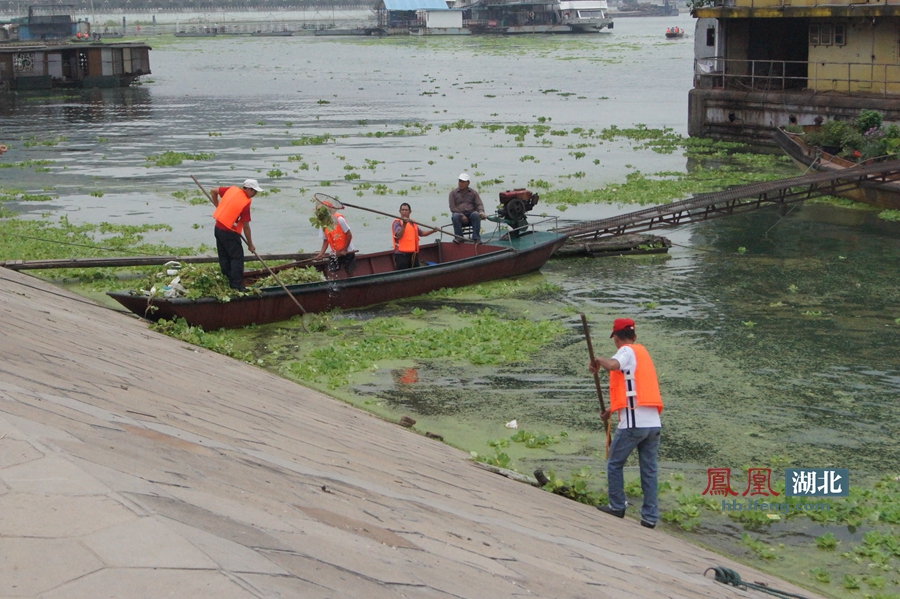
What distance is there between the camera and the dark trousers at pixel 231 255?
1574 cm

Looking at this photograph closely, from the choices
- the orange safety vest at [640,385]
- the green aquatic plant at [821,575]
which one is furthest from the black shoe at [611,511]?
the green aquatic plant at [821,575]

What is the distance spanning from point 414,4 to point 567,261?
16520 centimetres

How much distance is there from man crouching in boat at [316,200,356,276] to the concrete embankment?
7422 mm

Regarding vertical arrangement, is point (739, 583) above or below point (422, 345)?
below

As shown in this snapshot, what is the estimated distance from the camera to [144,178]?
116 feet

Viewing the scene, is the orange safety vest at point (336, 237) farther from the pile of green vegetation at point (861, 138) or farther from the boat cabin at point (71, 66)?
the boat cabin at point (71, 66)

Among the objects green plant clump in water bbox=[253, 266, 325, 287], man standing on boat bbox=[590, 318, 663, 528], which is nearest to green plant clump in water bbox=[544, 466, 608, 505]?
man standing on boat bbox=[590, 318, 663, 528]

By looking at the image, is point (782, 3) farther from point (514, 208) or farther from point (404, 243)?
point (404, 243)

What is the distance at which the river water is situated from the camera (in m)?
12.5

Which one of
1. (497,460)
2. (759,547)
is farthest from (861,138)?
(759,547)

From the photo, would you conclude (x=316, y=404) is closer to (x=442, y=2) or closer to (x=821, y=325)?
(x=821, y=325)

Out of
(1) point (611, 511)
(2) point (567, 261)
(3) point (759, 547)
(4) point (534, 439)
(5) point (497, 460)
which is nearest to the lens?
(3) point (759, 547)

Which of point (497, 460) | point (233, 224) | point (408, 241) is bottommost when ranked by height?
point (497, 460)

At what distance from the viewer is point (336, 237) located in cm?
1853
